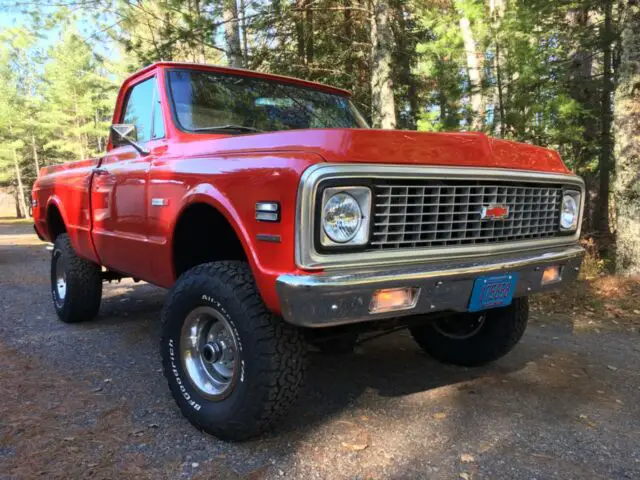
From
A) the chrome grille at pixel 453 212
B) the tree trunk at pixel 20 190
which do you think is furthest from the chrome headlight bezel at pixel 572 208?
the tree trunk at pixel 20 190

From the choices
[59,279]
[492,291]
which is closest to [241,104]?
[492,291]

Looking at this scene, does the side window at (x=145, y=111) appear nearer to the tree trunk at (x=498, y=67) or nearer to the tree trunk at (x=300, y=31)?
the tree trunk at (x=498, y=67)

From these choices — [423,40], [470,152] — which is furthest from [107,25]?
[470,152]

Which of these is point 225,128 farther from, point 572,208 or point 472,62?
point 472,62

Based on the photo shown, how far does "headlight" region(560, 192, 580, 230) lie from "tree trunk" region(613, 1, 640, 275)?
358 cm

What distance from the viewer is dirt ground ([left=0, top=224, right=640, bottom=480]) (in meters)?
2.50

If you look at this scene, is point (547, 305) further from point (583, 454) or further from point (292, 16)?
point (292, 16)

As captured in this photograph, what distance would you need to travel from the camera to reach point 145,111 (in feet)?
12.9

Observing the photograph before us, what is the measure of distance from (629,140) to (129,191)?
5.66m

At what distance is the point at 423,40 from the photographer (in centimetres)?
1239

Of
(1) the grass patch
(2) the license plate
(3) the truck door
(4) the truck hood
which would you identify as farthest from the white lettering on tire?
(1) the grass patch

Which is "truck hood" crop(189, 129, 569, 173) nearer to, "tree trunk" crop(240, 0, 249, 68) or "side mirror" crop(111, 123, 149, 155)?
"side mirror" crop(111, 123, 149, 155)

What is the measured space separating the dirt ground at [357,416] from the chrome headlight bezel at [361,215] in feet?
3.60

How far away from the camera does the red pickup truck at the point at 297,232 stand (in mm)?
2211
